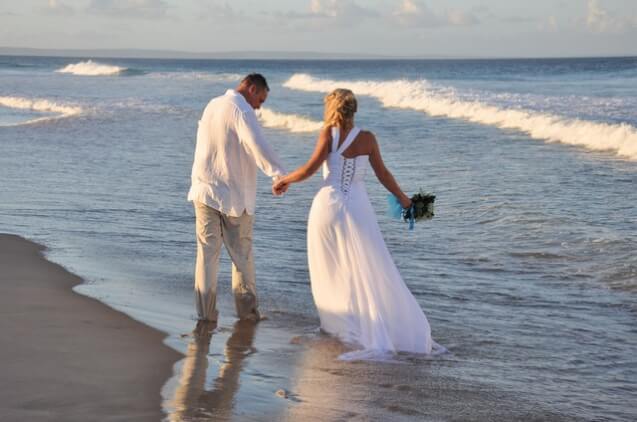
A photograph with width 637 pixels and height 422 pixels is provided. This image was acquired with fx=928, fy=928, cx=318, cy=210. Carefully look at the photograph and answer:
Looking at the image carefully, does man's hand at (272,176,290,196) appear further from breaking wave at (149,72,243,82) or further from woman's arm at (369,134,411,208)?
breaking wave at (149,72,243,82)

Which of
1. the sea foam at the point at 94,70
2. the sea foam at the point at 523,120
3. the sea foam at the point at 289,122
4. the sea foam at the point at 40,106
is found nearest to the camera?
the sea foam at the point at 523,120

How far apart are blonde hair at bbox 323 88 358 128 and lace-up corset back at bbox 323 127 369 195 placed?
0.19ft

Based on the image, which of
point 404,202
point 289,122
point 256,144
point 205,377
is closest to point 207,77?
point 289,122

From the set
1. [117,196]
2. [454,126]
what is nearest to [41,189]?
[117,196]

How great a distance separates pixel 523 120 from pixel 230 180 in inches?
888

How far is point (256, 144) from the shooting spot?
6508 mm

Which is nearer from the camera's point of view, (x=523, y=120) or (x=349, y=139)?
(x=349, y=139)

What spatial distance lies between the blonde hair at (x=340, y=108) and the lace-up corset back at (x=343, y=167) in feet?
0.19

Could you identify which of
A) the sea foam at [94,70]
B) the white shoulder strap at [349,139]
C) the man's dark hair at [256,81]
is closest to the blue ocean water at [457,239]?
the white shoulder strap at [349,139]

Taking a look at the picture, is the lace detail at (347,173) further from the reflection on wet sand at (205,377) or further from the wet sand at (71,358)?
the wet sand at (71,358)

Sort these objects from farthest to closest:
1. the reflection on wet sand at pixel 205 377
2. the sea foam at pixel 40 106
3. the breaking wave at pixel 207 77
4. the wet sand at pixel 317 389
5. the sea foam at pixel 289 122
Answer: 1. the breaking wave at pixel 207 77
2. the sea foam at pixel 40 106
3. the sea foam at pixel 289 122
4. the wet sand at pixel 317 389
5. the reflection on wet sand at pixel 205 377

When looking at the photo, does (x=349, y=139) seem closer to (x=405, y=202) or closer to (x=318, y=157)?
(x=318, y=157)

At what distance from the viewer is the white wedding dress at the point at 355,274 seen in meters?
6.32

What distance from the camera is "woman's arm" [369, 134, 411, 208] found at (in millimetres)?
6465
